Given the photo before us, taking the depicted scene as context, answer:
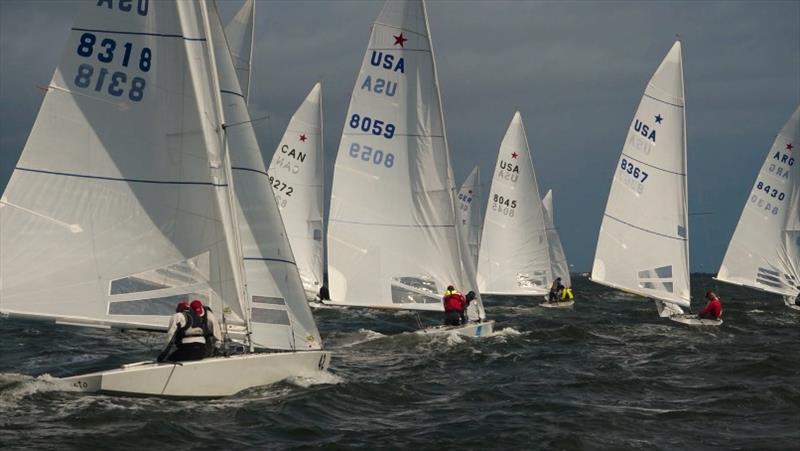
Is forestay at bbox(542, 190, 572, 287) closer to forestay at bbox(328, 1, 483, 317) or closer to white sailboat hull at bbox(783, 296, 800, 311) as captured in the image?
white sailboat hull at bbox(783, 296, 800, 311)

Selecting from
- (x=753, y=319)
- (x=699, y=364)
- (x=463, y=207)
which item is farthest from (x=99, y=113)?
(x=463, y=207)

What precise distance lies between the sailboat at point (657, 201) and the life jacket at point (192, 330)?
1675 cm

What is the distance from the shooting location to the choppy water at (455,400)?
12.2m

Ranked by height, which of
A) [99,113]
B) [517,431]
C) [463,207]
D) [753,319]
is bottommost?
[517,431]

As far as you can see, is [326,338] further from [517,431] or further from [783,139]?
[783,139]

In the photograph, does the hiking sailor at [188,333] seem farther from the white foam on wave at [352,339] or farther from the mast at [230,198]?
the white foam on wave at [352,339]

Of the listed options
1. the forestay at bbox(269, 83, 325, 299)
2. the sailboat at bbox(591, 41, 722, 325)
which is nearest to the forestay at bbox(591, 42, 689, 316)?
the sailboat at bbox(591, 41, 722, 325)

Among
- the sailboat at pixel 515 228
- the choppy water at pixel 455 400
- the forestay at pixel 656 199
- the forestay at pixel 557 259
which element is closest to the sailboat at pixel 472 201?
the forestay at pixel 557 259

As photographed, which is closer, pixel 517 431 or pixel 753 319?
pixel 517 431

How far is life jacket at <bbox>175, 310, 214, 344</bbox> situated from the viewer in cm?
1354

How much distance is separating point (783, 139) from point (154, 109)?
26.8 metres

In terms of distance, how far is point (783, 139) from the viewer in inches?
1384

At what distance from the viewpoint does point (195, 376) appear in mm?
13344

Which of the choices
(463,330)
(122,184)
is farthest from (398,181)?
Result: (122,184)
